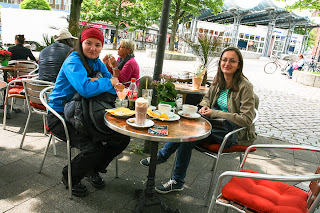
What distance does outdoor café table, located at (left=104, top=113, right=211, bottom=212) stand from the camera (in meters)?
1.79

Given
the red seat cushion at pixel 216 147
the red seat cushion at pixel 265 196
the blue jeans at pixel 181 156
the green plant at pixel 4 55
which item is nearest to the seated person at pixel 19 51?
the green plant at pixel 4 55

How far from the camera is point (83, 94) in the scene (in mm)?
2188

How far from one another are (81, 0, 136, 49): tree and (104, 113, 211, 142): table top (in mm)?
29017

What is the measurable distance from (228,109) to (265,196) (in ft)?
3.86

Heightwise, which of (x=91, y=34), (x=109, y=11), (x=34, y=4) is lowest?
(x=91, y=34)

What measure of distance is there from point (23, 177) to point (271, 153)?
147 inches

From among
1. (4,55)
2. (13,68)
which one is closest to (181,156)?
(13,68)

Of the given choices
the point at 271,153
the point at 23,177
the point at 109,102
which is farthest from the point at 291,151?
the point at 23,177

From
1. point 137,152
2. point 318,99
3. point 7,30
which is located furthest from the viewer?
point 7,30

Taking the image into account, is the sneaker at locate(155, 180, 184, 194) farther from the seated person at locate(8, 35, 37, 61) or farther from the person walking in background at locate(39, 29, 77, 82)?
the seated person at locate(8, 35, 37, 61)

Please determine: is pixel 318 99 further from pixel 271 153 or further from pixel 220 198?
pixel 220 198

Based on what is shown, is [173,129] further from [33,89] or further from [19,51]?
[19,51]

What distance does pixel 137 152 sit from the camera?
3586 mm

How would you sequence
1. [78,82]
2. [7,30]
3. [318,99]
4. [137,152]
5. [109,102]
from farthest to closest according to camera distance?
[7,30] → [318,99] → [137,152] → [109,102] → [78,82]
